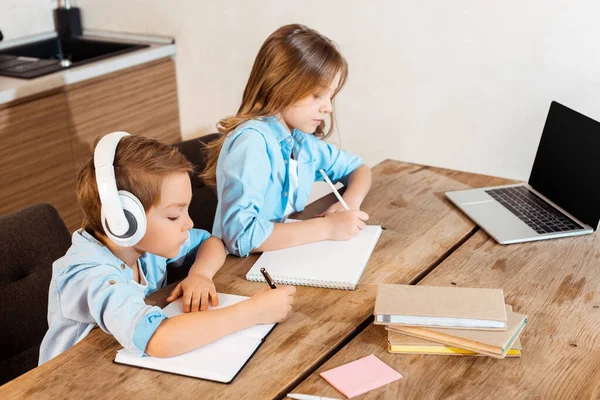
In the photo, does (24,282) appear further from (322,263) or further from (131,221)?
(322,263)

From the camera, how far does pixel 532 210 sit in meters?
1.75

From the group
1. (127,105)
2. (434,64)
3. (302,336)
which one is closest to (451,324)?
(302,336)

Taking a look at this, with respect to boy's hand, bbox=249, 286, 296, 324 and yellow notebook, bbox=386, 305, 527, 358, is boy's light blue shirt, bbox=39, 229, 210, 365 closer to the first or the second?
boy's hand, bbox=249, 286, 296, 324

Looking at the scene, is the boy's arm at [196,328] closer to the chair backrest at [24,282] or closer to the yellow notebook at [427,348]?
the yellow notebook at [427,348]

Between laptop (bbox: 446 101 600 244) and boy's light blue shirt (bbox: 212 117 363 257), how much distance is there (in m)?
0.40

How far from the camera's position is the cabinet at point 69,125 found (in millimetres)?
2594

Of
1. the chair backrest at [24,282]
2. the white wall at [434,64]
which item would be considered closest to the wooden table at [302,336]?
the chair backrest at [24,282]

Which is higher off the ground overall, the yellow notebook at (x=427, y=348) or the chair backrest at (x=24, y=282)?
the yellow notebook at (x=427, y=348)

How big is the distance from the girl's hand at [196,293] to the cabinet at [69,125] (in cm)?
119

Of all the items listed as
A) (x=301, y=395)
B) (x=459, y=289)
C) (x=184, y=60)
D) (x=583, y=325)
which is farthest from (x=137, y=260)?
(x=184, y=60)

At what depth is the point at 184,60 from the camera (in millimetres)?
3057

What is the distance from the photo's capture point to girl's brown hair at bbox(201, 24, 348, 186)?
5.57 feet

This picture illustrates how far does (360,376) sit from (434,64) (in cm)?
161

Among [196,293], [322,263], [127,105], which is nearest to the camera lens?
[196,293]
